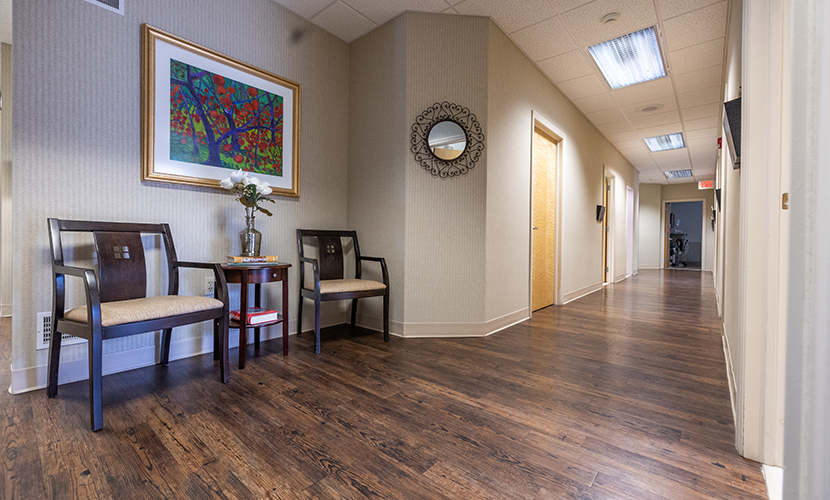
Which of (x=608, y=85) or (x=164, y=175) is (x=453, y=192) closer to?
(x=164, y=175)

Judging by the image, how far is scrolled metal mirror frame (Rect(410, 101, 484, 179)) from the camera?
116 inches

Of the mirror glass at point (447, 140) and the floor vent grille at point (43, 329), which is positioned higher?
the mirror glass at point (447, 140)

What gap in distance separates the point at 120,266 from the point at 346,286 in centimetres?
129

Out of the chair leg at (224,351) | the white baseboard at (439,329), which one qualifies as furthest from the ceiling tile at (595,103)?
the chair leg at (224,351)

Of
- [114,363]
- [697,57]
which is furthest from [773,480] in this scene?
[697,57]

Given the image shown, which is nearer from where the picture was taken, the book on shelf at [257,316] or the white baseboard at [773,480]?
the white baseboard at [773,480]

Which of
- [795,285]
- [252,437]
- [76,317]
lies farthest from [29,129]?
[795,285]

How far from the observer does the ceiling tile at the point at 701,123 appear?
5268 mm

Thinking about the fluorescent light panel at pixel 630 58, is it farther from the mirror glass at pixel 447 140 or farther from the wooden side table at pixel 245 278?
the wooden side table at pixel 245 278

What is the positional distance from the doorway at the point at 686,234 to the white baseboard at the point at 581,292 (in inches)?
329

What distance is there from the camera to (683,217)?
44.0 feet

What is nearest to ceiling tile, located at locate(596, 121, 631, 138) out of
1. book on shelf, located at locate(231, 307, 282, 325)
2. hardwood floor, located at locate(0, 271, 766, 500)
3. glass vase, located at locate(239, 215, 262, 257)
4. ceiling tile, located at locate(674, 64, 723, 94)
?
ceiling tile, located at locate(674, 64, 723, 94)

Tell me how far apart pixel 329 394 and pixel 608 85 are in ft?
14.4

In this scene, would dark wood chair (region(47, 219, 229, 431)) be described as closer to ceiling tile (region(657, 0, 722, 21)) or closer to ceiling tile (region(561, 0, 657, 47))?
ceiling tile (region(561, 0, 657, 47))
